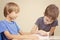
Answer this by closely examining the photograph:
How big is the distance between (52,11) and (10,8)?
1.05 feet

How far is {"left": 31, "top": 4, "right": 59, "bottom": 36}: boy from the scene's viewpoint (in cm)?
89

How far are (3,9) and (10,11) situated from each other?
6 cm

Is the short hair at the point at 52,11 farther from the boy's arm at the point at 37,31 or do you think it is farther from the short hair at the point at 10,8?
the short hair at the point at 10,8

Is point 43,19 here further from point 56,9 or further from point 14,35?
point 14,35

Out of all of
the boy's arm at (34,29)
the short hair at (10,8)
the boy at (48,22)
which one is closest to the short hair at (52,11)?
the boy at (48,22)

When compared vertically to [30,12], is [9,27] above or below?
below

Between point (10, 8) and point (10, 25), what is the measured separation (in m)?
0.13

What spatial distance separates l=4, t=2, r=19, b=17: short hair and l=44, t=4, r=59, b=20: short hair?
0.23 meters

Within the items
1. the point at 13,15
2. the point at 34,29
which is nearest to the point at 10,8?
the point at 13,15

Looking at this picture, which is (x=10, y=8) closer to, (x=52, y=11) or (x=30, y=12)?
(x=30, y=12)

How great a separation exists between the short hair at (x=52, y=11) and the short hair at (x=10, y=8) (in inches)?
9.0

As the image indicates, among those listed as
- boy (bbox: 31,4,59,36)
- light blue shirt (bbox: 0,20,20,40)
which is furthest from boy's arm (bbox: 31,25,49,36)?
light blue shirt (bbox: 0,20,20,40)

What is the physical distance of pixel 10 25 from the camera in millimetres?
912

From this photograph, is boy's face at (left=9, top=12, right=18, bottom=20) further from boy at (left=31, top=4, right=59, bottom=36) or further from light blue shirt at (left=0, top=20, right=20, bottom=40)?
boy at (left=31, top=4, right=59, bottom=36)
